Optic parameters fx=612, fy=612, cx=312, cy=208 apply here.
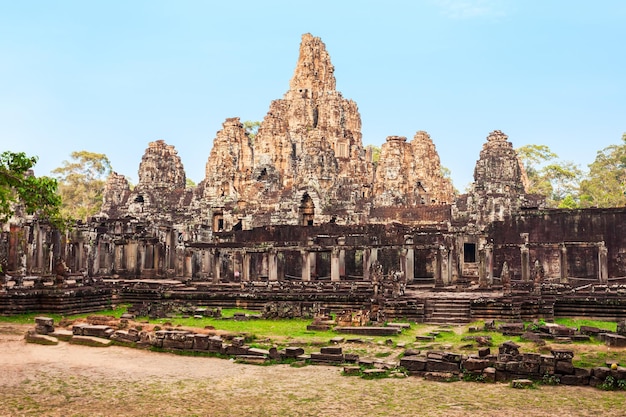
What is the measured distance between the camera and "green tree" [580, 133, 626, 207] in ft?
171

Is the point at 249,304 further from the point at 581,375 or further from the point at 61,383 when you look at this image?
the point at 581,375

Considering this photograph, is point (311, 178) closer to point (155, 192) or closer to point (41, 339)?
point (155, 192)

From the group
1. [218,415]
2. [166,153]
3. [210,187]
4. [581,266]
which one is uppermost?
[166,153]

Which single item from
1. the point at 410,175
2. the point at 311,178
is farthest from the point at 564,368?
the point at 410,175

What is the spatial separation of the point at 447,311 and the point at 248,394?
1286 centimetres

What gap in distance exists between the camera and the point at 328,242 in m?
32.2

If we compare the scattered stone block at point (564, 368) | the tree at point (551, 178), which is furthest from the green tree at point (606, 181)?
the scattered stone block at point (564, 368)

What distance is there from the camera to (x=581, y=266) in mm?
32594

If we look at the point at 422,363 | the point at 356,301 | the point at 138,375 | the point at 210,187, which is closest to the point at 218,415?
the point at 138,375

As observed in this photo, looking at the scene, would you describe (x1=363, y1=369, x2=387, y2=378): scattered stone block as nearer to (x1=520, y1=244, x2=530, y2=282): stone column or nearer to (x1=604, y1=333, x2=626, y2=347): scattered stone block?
(x1=604, y1=333, x2=626, y2=347): scattered stone block

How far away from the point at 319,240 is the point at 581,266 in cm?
1405

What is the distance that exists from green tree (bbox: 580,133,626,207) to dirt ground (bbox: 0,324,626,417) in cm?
4427

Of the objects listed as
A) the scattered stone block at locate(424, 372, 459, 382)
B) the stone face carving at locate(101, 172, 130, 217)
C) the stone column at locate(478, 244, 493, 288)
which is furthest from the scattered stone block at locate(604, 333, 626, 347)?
the stone face carving at locate(101, 172, 130, 217)

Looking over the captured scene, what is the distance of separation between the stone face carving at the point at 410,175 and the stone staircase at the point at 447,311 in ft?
66.2
